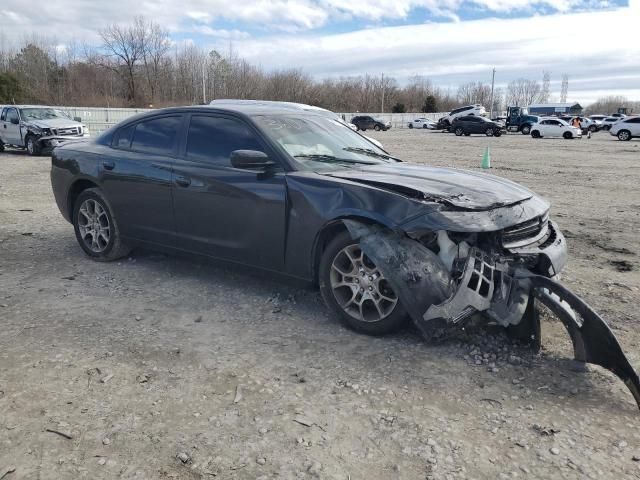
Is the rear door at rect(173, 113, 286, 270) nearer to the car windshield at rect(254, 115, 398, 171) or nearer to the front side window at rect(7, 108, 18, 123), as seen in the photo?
the car windshield at rect(254, 115, 398, 171)

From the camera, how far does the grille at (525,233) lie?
3.72m

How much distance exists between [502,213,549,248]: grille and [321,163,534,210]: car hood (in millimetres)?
182

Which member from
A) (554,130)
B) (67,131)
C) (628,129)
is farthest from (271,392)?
(554,130)

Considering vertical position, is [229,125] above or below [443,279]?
above

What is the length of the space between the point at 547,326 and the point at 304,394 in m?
2.01

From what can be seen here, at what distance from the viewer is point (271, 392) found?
10.4 feet

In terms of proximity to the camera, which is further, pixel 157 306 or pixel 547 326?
pixel 157 306

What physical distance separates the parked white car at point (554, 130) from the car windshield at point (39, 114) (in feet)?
106

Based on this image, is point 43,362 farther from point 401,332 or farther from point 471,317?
point 471,317

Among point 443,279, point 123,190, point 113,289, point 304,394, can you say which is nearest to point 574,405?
point 443,279

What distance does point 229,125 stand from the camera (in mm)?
4703

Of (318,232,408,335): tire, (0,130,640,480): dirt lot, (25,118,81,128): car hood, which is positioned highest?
(25,118,81,128): car hood

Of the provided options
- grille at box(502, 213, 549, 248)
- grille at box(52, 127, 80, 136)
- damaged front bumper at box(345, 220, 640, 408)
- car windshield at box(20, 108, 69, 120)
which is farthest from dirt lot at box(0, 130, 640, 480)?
car windshield at box(20, 108, 69, 120)

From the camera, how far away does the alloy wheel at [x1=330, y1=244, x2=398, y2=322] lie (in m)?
3.76
